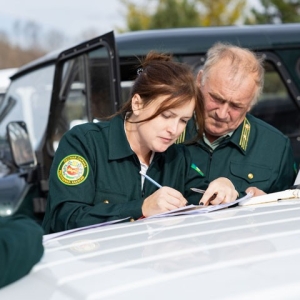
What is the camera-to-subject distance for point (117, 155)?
2969mm

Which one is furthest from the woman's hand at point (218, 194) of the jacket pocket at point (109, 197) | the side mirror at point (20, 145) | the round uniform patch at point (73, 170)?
the side mirror at point (20, 145)

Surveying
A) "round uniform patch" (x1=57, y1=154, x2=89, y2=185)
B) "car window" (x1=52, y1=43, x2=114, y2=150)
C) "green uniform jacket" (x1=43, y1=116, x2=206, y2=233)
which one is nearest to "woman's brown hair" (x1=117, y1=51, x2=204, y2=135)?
"green uniform jacket" (x1=43, y1=116, x2=206, y2=233)

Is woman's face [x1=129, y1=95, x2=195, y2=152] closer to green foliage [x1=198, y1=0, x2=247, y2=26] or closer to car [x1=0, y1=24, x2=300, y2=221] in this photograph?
car [x1=0, y1=24, x2=300, y2=221]

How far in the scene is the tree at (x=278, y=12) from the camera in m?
22.7

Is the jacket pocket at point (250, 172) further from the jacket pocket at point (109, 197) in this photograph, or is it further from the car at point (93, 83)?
the car at point (93, 83)

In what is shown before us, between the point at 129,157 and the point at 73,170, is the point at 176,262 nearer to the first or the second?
the point at 73,170

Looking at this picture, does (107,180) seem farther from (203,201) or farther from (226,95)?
(226,95)

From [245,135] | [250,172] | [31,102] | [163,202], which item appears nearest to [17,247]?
[163,202]

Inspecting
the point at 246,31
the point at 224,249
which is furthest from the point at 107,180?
the point at 246,31

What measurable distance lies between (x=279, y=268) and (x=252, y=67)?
1.88 meters

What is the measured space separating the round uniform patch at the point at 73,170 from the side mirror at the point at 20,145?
205cm

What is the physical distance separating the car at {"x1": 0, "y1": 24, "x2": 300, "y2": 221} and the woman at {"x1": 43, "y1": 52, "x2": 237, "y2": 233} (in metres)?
1.63

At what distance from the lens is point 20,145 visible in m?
5.01

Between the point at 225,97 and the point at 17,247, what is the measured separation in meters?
1.76
